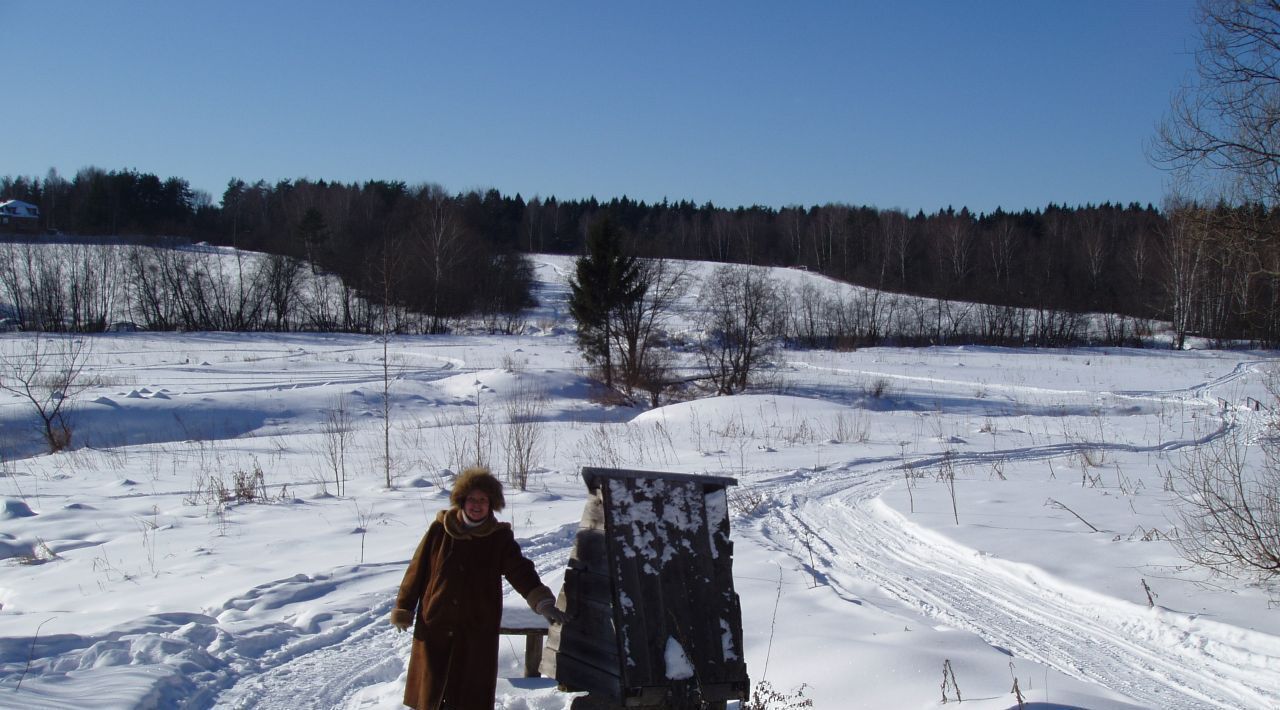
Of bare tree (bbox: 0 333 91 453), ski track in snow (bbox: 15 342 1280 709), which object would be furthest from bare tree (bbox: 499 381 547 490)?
bare tree (bbox: 0 333 91 453)

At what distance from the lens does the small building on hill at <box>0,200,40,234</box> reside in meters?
77.0

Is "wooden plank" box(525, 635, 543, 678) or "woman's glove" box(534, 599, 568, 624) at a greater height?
"woman's glove" box(534, 599, 568, 624)

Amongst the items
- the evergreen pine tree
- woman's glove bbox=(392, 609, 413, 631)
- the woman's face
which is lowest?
woman's glove bbox=(392, 609, 413, 631)

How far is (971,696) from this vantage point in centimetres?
435

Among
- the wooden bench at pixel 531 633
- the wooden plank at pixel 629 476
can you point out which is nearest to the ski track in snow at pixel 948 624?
the wooden bench at pixel 531 633

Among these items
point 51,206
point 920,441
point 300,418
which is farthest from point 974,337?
point 51,206

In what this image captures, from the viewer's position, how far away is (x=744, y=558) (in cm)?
783

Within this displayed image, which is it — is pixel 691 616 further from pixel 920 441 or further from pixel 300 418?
pixel 300 418

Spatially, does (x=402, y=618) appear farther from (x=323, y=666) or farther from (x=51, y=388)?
(x=51, y=388)

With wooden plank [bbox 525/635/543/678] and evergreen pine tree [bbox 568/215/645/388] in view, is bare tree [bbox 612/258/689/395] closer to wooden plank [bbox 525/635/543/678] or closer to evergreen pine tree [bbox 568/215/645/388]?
evergreen pine tree [bbox 568/215/645/388]

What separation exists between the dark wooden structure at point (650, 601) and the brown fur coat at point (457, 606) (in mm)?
328

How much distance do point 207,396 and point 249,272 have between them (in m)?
43.5

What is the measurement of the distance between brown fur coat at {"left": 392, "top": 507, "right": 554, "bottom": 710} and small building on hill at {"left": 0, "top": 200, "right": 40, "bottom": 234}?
90793mm

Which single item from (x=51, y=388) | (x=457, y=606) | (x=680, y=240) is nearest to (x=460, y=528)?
(x=457, y=606)
